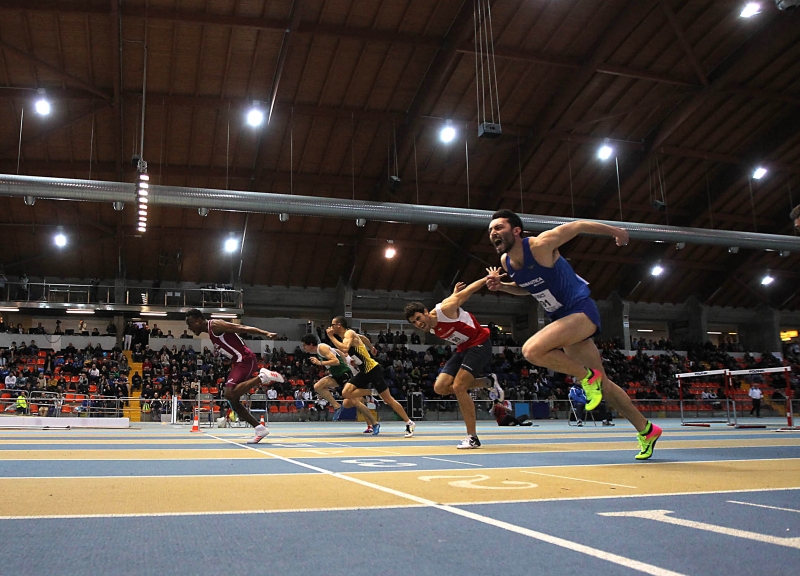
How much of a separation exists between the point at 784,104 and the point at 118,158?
88.9 feet

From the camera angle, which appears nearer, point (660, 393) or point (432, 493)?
point (432, 493)

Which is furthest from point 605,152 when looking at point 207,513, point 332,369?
point 207,513

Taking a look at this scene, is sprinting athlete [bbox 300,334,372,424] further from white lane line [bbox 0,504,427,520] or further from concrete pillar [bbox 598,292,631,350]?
concrete pillar [bbox 598,292,631,350]

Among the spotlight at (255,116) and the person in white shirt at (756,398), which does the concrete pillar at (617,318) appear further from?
the spotlight at (255,116)

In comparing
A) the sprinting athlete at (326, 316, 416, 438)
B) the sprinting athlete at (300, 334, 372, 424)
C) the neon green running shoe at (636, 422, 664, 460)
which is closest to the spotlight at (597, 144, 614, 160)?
the sprinting athlete at (300, 334, 372, 424)

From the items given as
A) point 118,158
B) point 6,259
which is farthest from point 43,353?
point 118,158

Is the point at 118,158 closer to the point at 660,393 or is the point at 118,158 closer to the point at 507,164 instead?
the point at 507,164

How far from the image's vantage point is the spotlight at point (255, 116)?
21.6 m

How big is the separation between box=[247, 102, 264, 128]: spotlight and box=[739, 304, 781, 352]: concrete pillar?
113ft

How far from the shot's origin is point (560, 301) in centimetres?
521

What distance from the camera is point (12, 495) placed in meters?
3.16

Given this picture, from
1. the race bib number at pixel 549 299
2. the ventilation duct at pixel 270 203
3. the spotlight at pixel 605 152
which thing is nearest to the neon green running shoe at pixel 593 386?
the race bib number at pixel 549 299

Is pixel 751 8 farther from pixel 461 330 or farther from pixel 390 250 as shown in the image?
pixel 390 250

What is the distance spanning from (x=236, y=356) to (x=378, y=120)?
1691cm
